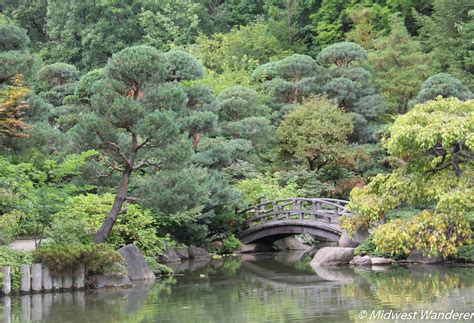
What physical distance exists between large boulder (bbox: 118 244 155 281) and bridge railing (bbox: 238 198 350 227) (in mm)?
5999

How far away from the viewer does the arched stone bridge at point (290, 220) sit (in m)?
23.0

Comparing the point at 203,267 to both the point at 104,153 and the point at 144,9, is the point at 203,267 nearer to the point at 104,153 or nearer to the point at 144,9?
the point at 104,153

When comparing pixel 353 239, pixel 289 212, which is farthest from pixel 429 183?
pixel 289 212

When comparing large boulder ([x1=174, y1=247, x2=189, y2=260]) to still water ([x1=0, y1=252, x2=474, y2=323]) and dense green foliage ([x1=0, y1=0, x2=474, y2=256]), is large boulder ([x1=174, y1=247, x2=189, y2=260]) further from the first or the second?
still water ([x1=0, y1=252, x2=474, y2=323])

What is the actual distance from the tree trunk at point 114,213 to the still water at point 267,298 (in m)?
1.65

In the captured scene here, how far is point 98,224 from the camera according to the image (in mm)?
19766

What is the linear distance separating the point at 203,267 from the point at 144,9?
811 inches

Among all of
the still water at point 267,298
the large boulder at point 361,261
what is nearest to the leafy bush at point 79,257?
the still water at point 267,298

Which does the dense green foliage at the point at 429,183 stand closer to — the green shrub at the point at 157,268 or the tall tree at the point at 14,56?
the green shrub at the point at 157,268

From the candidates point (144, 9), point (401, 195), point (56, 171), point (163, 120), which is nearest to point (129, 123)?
point (163, 120)

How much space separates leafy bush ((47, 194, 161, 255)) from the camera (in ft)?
59.7

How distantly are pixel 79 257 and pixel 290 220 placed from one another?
28.4 feet

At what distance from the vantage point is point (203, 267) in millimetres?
21266
